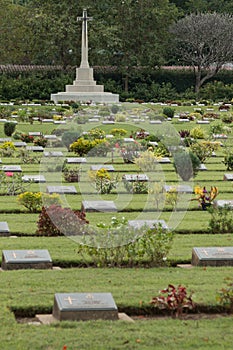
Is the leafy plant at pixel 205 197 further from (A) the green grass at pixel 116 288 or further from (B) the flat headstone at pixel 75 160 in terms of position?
(B) the flat headstone at pixel 75 160

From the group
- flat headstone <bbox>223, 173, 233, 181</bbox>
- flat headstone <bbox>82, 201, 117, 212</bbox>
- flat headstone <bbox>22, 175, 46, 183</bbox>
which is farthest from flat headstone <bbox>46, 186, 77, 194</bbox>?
flat headstone <bbox>223, 173, 233, 181</bbox>

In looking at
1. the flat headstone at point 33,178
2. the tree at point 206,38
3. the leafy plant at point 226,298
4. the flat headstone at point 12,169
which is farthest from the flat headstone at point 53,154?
the tree at point 206,38

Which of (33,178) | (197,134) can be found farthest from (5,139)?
(33,178)

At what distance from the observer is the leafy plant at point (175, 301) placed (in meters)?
9.50

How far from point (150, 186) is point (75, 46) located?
36804mm

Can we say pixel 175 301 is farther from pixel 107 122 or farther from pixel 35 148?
pixel 107 122

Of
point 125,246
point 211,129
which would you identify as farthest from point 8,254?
point 211,129

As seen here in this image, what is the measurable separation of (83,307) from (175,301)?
0.95 metres

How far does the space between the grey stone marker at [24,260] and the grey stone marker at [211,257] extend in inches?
72.3

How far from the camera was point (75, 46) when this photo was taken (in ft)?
178

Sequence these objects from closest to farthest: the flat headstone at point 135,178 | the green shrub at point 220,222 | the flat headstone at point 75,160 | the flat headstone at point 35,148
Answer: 1. the green shrub at point 220,222
2. the flat headstone at point 135,178
3. the flat headstone at point 75,160
4. the flat headstone at point 35,148

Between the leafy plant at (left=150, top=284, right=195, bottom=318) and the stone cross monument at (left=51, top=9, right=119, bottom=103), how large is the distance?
3519cm

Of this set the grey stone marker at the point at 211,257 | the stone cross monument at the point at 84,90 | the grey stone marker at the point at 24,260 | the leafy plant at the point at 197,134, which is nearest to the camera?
the grey stone marker at the point at 24,260

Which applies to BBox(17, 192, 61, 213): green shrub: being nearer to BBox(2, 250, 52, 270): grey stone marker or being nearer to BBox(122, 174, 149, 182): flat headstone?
BBox(122, 174, 149, 182): flat headstone
